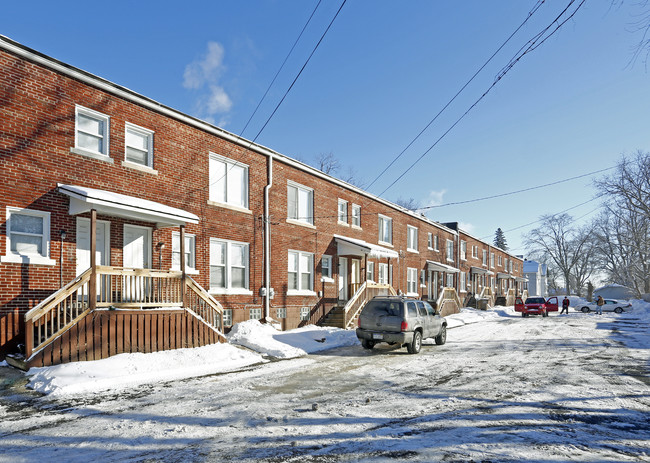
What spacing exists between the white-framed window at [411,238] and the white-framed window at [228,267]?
15.9 metres

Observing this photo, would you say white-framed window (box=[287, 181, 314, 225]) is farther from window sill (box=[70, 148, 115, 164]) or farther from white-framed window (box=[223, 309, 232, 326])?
window sill (box=[70, 148, 115, 164])

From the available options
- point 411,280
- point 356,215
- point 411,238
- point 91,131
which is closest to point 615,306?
point 411,280

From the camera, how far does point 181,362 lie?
35.7ft

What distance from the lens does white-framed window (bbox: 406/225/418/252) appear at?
30672 millimetres

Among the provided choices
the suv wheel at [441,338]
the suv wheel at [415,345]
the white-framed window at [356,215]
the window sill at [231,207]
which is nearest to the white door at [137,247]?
the window sill at [231,207]

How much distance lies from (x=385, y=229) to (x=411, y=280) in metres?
5.08

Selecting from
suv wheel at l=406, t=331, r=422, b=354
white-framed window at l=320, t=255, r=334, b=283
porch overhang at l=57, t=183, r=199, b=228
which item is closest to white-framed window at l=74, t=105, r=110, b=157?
porch overhang at l=57, t=183, r=199, b=228

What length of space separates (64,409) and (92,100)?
8.42 m

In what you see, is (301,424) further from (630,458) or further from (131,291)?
(131,291)

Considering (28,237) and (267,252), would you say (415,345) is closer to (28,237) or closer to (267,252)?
(267,252)

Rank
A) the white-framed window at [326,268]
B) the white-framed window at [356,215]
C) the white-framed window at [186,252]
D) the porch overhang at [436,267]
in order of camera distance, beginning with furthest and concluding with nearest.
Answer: the porch overhang at [436,267] → the white-framed window at [356,215] → the white-framed window at [326,268] → the white-framed window at [186,252]

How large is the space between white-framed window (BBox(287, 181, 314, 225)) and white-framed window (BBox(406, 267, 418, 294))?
11.7 meters

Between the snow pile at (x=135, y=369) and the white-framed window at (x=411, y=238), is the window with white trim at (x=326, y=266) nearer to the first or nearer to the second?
the snow pile at (x=135, y=369)

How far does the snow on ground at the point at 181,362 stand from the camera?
8688mm
